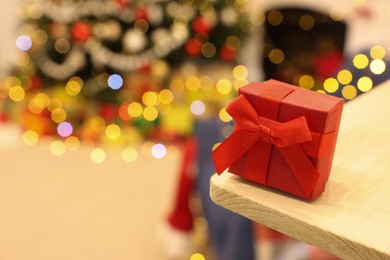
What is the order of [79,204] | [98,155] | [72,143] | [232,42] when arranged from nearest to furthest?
[79,204] → [98,155] → [72,143] → [232,42]

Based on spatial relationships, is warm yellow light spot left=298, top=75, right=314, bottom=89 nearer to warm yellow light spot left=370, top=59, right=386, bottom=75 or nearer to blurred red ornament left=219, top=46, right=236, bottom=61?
blurred red ornament left=219, top=46, right=236, bottom=61

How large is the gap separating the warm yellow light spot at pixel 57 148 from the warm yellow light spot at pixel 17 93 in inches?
18.3

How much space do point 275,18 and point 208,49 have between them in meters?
0.49

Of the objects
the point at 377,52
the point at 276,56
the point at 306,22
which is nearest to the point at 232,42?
the point at 276,56

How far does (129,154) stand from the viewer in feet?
9.71

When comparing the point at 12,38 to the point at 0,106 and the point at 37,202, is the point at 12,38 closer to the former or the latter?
the point at 0,106

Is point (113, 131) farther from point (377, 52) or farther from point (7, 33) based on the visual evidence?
point (377, 52)

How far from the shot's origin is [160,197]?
8.52 feet

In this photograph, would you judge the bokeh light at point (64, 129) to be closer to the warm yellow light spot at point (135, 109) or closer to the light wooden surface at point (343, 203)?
the warm yellow light spot at point (135, 109)

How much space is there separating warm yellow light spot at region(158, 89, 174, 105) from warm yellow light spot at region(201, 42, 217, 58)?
324mm

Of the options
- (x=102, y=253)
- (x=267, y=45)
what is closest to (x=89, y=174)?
(x=102, y=253)

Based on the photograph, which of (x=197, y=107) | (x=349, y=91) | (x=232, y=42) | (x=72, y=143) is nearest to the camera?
(x=349, y=91)

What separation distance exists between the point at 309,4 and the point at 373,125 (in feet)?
8.49

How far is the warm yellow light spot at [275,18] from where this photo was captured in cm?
334
